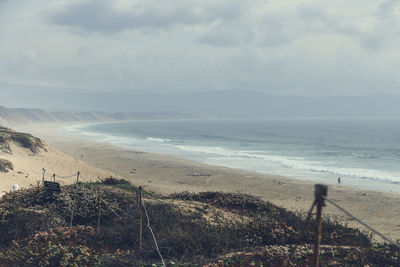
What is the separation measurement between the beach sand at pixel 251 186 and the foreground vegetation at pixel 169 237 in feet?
13.4

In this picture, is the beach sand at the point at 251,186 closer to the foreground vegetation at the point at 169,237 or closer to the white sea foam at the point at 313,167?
the foreground vegetation at the point at 169,237

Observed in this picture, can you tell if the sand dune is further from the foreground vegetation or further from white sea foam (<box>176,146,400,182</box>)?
white sea foam (<box>176,146,400,182</box>)

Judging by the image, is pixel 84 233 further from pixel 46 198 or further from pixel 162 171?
pixel 162 171

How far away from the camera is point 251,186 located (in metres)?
28.7

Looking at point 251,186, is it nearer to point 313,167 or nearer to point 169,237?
point 313,167

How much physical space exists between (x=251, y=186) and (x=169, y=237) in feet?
66.7

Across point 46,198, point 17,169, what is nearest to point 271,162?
point 17,169

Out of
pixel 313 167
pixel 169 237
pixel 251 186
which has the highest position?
pixel 313 167

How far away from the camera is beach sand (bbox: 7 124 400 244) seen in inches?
796

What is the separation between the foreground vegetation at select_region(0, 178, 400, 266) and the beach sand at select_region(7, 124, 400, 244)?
409 cm

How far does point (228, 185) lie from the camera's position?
2923 centimetres

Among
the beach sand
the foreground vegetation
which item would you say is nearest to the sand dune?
the beach sand

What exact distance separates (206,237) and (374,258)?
430cm

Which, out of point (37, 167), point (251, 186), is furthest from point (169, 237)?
point (37, 167)
